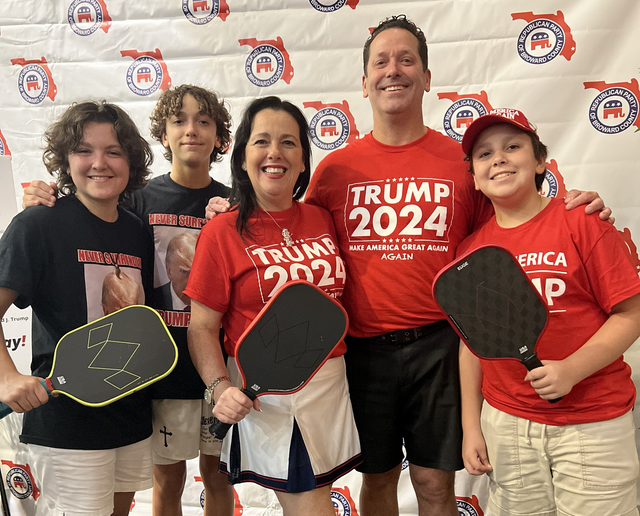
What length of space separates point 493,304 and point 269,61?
1.89 meters

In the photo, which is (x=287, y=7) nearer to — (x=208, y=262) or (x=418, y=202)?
(x=418, y=202)

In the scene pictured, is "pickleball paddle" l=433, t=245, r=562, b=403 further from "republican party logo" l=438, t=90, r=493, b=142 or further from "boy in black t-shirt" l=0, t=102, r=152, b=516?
"republican party logo" l=438, t=90, r=493, b=142

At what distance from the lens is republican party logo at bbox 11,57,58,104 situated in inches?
108

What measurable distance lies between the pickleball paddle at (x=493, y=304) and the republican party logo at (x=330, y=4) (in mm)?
1804

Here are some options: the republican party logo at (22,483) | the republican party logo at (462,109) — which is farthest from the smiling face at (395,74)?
the republican party logo at (22,483)

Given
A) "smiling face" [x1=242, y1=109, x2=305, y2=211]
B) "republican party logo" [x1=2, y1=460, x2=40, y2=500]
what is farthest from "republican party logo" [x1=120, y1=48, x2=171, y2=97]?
"republican party logo" [x1=2, y1=460, x2=40, y2=500]

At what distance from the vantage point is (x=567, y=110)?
7.48ft

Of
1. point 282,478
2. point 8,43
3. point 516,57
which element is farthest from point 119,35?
point 282,478

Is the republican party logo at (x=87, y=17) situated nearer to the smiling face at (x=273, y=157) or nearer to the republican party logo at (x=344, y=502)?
the smiling face at (x=273, y=157)

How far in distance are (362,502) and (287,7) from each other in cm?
241

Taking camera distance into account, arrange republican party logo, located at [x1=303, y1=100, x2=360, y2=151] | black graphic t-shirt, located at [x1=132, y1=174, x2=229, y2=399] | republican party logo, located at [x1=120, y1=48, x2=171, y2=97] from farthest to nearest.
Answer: republican party logo, located at [x1=120, y1=48, x2=171, y2=97] < republican party logo, located at [x1=303, y1=100, x2=360, y2=151] < black graphic t-shirt, located at [x1=132, y1=174, x2=229, y2=399]

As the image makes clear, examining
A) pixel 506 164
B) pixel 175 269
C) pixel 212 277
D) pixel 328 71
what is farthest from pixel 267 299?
pixel 328 71

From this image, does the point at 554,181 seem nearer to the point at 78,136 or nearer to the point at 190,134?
the point at 190,134

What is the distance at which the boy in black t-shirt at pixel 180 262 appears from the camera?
177 centimetres
